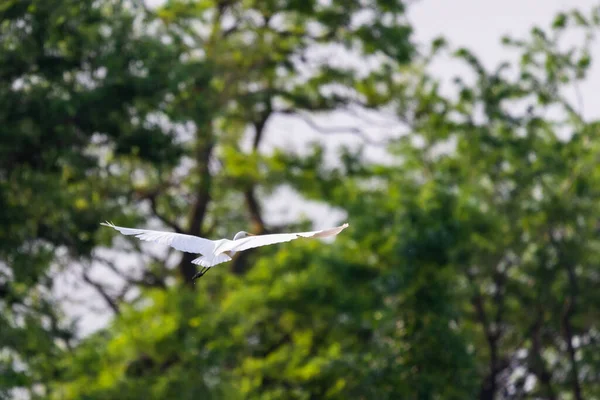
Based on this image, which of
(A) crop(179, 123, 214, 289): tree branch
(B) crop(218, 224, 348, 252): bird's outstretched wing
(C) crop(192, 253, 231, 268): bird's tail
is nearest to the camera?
(B) crop(218, 224, 348, 252): bird's outstretched wing

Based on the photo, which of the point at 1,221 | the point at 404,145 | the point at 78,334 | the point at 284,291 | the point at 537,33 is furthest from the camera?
the point at 404,145

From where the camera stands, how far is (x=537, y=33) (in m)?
21.2

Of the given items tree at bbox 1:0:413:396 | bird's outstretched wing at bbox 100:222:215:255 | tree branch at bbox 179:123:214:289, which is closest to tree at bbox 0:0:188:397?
tree at bbox 1:0:413:396

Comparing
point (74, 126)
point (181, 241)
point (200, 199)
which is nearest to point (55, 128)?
point (74, 126)

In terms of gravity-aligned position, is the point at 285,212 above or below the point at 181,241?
below

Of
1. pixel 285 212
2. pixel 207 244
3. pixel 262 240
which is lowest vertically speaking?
pixel 285 212

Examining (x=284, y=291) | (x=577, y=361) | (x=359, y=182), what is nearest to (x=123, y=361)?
(x=284, y=291)

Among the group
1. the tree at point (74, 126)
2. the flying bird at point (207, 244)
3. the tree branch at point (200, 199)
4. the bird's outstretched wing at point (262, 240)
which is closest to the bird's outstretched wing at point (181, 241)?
the flying bird at point (207, 244)

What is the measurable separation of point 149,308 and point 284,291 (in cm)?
220

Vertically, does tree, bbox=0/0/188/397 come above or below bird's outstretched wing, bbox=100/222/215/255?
below

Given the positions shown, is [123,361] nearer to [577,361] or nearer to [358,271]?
[358,271]

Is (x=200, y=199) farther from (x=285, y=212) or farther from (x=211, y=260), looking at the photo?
(x=211, y=260)

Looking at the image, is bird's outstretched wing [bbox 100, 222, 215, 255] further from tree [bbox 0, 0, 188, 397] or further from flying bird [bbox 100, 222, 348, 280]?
tree [bbox 0, 0, 188, 397]

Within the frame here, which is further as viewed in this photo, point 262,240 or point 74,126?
point 74,126
